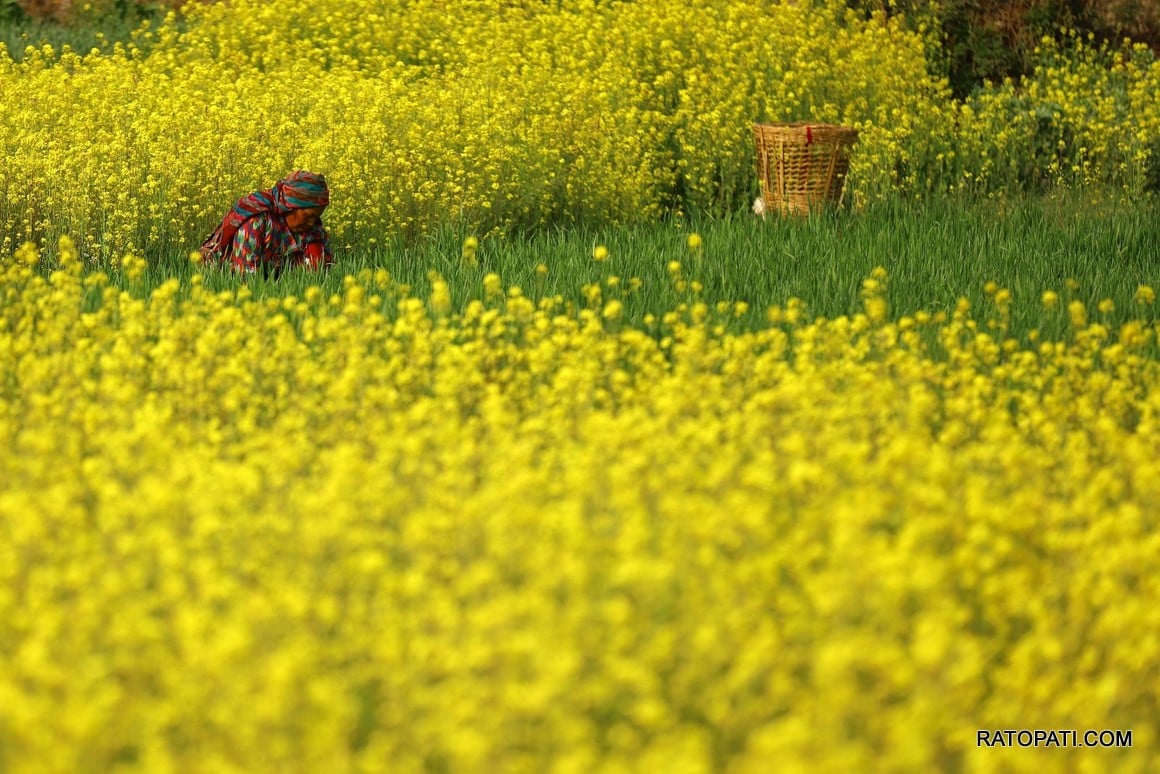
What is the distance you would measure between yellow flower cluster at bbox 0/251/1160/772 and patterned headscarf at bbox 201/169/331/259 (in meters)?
2.22

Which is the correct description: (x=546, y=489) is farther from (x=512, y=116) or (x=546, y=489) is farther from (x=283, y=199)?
(x=512, y=116)

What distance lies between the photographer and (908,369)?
484cm

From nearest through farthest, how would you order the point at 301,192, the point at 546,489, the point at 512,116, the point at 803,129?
1. the point at 546,489
2. the point at 301,192
3. the point at 803,129
4. the point at 512,116

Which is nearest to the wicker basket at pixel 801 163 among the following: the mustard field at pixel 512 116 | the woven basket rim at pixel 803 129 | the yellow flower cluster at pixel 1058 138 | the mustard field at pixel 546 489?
the woven basket rim at pixel 803 129

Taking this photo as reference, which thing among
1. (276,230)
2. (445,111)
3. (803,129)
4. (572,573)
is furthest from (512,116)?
(572,573)

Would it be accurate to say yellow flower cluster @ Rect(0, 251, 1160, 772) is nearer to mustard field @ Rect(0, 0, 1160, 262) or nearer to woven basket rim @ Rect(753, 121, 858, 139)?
mustard field @ Rect(0, 0, 1160, 262)

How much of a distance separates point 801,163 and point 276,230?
3.35 metres

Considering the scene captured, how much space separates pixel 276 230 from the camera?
7.52 meters

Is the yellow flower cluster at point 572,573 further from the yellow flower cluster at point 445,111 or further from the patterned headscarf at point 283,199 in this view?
the yellow flower cluster at point 445,111

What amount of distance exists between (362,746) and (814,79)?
9065 mm

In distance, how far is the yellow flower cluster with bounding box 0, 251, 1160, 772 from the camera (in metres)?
2.96

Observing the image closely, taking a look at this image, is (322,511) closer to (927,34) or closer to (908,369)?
(908,369)

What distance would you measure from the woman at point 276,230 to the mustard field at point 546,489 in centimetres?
21

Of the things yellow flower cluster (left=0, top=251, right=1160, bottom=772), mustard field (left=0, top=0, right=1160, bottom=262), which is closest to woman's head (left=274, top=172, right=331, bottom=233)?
mustard field (left=0, top=0, right=1160, bottom=262)
